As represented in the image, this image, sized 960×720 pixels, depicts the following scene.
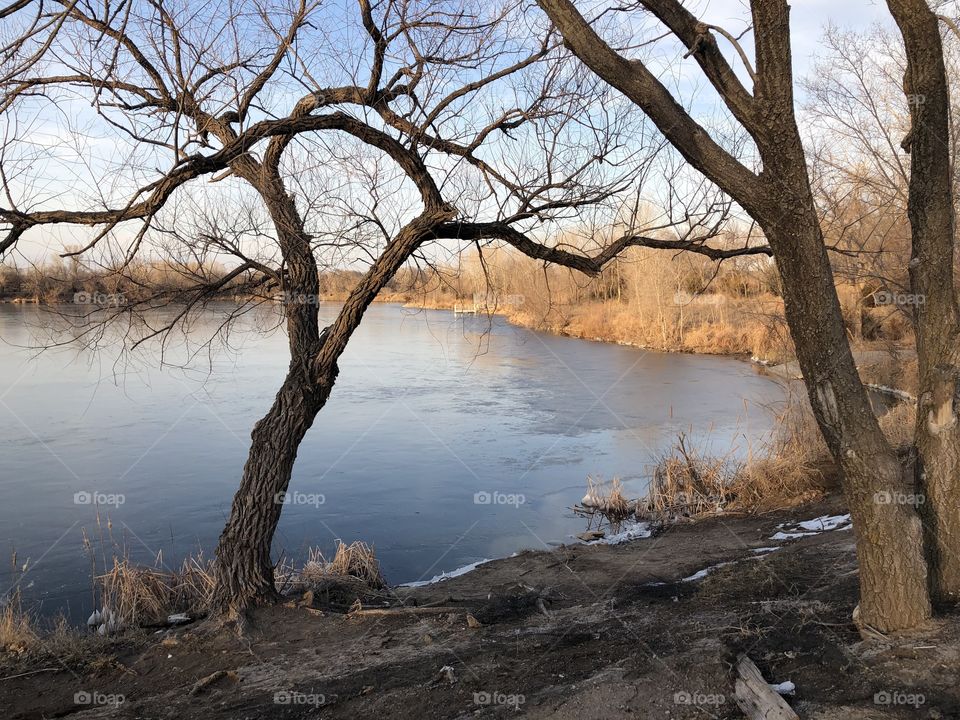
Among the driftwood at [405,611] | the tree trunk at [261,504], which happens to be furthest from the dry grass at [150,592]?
the driftwood at [405,611]

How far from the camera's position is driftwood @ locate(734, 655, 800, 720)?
3582 millimetres

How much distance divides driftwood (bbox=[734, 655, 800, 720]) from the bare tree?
0.84 metres

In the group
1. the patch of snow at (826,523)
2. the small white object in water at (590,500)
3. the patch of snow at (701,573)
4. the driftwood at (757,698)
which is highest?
the driftwood at (757,698)

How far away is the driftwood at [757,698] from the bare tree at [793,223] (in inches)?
33.1

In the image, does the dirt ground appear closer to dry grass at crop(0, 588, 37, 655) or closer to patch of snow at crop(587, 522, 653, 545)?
dry grass at crop(0, 588, 37, 655)

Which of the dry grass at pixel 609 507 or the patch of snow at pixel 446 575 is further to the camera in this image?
the dry grass at pixel 609 507

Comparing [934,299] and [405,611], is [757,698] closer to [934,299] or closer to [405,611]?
[934,299]

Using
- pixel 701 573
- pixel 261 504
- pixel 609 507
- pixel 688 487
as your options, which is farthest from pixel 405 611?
pixel 688 487

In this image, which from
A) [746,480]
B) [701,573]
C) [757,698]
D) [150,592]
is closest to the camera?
[757,698]

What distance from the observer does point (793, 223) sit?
4.00m

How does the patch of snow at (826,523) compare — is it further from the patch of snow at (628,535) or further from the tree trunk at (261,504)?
the tree trunk at (261,504)

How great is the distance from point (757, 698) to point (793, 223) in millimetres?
2306

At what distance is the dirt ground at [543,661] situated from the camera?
3.86m

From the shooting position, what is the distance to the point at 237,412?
1584 centimetres
